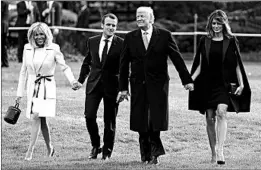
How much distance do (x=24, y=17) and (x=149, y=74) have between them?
47.5ft

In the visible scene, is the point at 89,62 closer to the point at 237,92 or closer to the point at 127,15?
the point at 237,92

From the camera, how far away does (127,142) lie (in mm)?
12961

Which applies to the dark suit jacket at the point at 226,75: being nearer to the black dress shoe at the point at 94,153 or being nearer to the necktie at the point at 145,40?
the necktie at the point at 145,40

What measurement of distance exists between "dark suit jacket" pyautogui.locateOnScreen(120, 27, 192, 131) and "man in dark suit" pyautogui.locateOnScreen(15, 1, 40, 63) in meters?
13.4

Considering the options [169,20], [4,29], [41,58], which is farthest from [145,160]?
[169,20]

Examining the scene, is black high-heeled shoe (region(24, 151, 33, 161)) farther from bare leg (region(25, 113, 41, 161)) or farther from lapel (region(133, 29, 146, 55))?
lapel (region(133, 29, 146, 55))

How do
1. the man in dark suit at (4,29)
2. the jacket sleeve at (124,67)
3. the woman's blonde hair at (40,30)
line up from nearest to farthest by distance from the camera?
the jacket sleeve at (124,67) < the woman's blonde hair at (40,30) < the man in dark suit at (4,29)

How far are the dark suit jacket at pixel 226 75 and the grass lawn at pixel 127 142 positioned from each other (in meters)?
0.80

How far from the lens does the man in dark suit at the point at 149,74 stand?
414 inches

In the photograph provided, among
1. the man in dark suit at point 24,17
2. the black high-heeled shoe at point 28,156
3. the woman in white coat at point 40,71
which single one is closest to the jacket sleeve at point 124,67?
the woman in white coat at point 40,71

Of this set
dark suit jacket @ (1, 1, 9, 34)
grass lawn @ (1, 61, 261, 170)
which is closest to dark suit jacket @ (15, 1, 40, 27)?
dark suit jacket @ (1, 1, 9, 34)

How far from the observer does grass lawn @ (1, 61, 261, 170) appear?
35.4 ft

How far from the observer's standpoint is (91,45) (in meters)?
11.2

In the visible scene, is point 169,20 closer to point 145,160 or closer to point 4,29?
point 4,29
